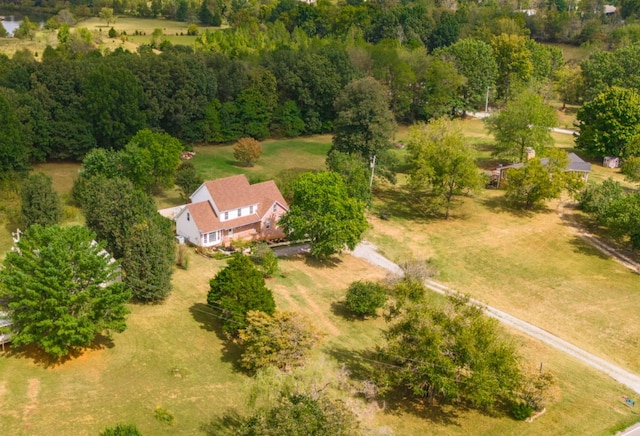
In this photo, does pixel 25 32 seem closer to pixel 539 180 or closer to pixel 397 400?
pixel 539 180

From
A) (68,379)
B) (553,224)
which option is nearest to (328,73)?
(553,224)

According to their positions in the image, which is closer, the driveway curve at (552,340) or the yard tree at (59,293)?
the yard tree at (59,293)

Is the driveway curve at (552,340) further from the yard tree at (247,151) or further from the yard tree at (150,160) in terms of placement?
the yard tree at (247,151)

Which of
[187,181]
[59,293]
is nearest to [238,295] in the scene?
[59,293]

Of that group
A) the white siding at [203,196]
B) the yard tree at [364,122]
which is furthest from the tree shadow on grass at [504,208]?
the white siding at [203,196]

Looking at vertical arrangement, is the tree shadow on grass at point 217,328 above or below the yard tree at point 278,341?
below

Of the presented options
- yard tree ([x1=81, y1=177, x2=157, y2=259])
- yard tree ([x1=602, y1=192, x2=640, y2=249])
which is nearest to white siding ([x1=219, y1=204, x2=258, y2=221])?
A: yard tree ([x1=81, y1=177, x2=157, y2=259])
